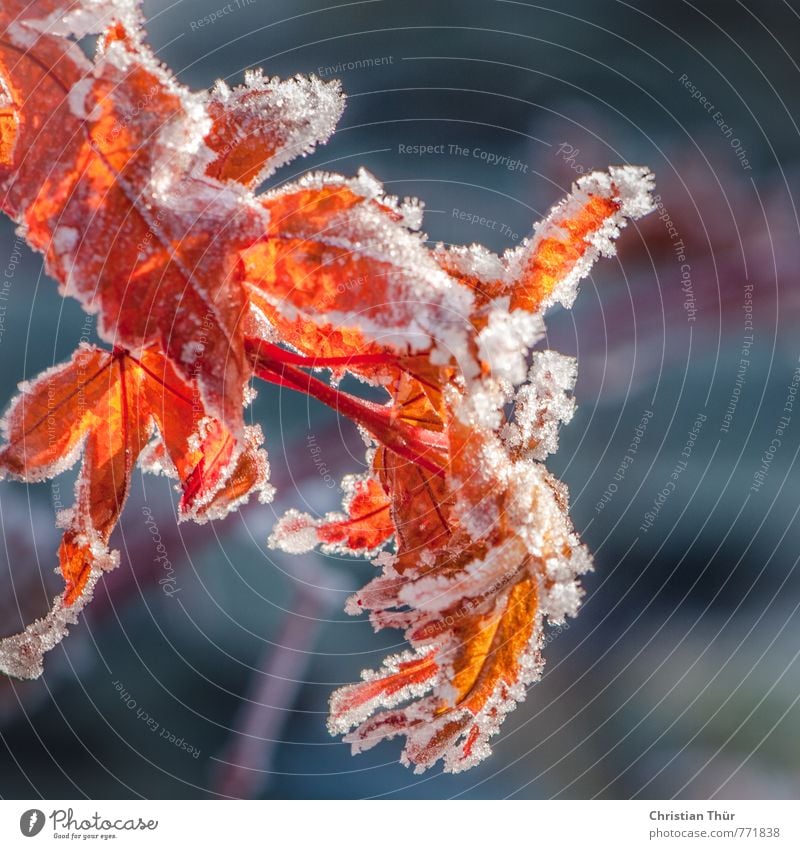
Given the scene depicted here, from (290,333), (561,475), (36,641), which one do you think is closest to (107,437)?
(290,333)

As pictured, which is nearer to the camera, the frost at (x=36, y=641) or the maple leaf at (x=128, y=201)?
the maple leaf at (x=128, y=201)

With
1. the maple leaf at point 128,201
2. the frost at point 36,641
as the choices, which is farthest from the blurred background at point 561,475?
the maple leaf at point 128,201

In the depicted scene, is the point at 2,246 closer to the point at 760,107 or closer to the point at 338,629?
the point at 338,629

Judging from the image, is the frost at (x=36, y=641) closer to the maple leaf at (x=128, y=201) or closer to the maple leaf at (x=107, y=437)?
the maple leaf at (x=107, y=437)

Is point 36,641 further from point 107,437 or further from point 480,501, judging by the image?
point 480,501

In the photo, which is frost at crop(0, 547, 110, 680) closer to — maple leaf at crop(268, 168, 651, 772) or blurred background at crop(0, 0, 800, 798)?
blurred background at crop(0, 0, 800, 798)

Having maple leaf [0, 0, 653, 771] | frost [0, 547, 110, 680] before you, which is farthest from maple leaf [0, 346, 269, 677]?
frost [0, 547, 110, 680]
